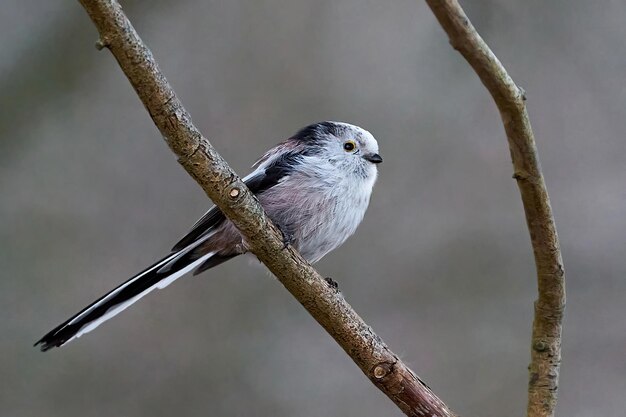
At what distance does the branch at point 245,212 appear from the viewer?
2057 mm

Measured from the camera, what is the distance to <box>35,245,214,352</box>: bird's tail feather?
2.83 m

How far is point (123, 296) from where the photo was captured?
3.05 m

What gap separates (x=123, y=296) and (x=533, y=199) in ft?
5.28

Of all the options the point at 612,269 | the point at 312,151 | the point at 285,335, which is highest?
the point at 612,269

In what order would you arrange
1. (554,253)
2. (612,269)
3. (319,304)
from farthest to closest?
1. (612,269)
2. (319,304)
3. (554,253)

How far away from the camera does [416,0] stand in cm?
497

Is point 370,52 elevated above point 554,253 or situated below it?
above

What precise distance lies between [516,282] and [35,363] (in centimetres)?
280

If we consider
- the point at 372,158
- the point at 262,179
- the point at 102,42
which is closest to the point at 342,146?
the point at 372,158

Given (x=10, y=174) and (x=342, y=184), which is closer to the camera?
(x=342, y=184)

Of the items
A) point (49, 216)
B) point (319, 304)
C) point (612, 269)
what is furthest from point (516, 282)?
point (49, 216)

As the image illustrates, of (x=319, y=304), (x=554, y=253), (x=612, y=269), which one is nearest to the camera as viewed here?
(x=554, y=253)

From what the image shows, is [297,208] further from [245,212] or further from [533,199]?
[533,199]

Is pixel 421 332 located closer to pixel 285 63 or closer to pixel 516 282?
pixel 516 282
